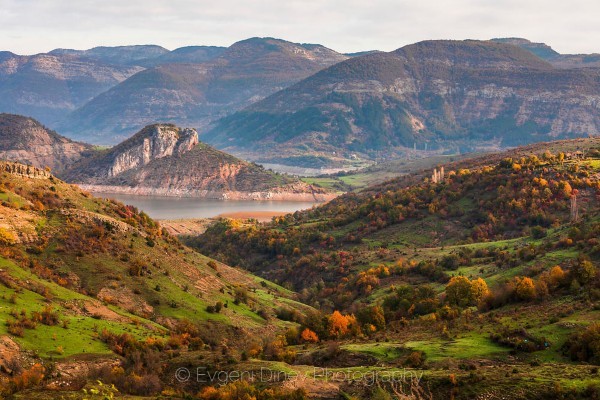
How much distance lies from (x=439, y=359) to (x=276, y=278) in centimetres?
7499

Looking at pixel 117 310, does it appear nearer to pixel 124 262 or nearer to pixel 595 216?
pixel 124 262

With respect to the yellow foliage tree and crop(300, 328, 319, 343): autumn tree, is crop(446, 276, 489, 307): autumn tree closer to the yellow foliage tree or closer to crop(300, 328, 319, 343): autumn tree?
crop(300, 328, 319, 343): autumn tree

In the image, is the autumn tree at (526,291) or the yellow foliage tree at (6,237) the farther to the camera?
the yellow foliage tree at (6,237)

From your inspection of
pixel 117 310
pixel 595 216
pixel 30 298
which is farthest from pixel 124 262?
pixel 595 216

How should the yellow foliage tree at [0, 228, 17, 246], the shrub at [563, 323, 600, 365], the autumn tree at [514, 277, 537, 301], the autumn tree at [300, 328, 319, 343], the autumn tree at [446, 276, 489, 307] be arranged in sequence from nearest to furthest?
1. the shrub at [563, 323, 600, 365]
2. the autumn tree at [514, 277, 537, 301]
3. the autumn tree at [300, 328, 319, 343]
4. the yellow foliage tree at [0, 228, 17, 246]
5. the autumn tree at [446, 276, 489, 307]

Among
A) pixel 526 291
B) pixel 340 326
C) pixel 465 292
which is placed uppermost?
pixel 526 291

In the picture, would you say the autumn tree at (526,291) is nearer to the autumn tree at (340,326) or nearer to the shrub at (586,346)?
the shrub at (586,346)

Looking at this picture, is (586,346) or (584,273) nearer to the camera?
(586,346)

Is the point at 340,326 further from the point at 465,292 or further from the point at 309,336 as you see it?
the point at 465,292

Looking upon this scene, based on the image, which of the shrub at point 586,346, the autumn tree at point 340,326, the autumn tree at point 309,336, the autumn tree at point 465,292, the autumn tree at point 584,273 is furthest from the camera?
the autumn tree at point 465,292

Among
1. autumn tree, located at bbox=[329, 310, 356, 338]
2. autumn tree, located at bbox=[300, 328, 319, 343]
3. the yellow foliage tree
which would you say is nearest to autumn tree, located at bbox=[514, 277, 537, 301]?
autumn tree, located at bbox=[329, 310, 356, 338]

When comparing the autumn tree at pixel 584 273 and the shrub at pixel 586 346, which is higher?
the autumn tree at pixel 584 273

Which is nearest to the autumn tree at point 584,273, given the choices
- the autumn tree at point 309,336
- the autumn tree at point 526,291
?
the autumn tree at point 526,291

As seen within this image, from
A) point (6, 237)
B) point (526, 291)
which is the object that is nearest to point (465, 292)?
point (526, 291)
